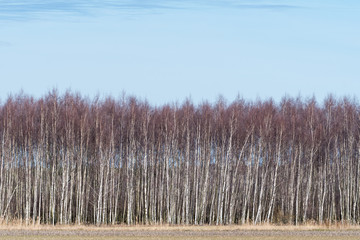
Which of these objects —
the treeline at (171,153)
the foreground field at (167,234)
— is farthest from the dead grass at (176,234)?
the treeline at (171,153)

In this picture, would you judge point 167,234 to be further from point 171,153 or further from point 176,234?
point 171,153

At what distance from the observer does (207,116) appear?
52.3m

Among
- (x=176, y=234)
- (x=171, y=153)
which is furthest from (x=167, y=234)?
(x=171, y=153)

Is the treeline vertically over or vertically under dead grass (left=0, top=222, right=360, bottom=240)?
over

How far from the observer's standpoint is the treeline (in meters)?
48.6

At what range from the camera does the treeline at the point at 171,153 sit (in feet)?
159

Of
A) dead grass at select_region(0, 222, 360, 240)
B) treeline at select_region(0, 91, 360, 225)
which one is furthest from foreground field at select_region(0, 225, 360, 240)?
treeline at select_region(0, 91, 360, 225)

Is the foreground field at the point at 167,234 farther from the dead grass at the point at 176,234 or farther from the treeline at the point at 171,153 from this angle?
the treeline at the point at 171,153

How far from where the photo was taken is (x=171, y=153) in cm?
5278

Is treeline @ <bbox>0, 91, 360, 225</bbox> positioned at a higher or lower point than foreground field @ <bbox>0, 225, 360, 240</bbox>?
higher

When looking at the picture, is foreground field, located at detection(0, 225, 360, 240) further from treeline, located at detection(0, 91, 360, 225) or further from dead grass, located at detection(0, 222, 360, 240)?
treeline, located at detection(0, 91, 360, 225)

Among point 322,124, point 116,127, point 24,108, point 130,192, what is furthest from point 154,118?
point 322,124

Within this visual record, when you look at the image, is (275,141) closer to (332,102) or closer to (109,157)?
A: (332,102)

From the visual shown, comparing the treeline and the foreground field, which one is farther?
the treeline
